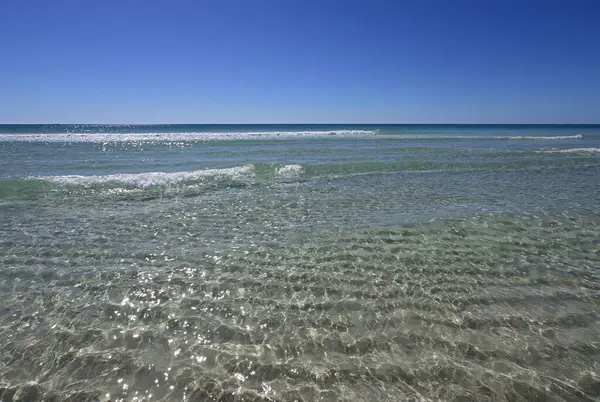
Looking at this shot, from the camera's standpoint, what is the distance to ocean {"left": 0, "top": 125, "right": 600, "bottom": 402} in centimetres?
395

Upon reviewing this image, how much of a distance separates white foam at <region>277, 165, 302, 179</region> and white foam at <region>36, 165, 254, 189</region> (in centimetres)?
180

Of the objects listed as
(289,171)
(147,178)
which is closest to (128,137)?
(147,178)

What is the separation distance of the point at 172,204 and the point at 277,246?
5962 mm

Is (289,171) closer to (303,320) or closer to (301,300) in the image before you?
(301,300)

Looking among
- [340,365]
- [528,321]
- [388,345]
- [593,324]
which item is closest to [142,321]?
[340,365]

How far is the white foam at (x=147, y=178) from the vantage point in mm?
15428

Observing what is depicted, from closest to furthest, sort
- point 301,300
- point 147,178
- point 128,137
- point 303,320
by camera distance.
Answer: point 303,320 → point 301,300 → point 147,178 → point 128,137

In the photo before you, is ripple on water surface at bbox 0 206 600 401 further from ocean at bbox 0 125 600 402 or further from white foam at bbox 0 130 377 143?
white foam at bbox 0 130 377 143

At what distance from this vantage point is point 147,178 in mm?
16625

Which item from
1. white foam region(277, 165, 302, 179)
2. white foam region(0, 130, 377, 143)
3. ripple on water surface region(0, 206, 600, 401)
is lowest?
ripple on water surface region(0, 206, 600, 401)

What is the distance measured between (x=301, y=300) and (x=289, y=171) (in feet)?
47.2

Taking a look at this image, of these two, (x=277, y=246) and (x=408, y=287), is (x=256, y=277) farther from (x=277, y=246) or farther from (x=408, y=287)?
(x=408, y=287)

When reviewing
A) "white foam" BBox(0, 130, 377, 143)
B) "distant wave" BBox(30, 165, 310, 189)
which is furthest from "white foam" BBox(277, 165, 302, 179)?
→ "white foam" BBox(0, 130, 377, 143)

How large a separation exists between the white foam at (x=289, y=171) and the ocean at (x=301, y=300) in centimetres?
644
